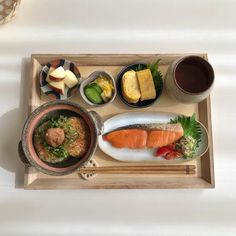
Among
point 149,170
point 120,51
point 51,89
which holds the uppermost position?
point 120,51

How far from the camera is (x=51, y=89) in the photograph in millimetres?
1095

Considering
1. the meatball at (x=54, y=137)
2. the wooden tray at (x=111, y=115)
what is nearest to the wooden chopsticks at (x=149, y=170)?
the wooden tray at (x=111, y=115)

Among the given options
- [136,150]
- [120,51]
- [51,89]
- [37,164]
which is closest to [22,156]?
[37,164]

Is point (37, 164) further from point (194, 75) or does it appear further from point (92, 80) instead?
point (194, 75)

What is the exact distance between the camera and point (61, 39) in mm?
1181

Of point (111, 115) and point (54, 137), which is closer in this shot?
point (54, 137)

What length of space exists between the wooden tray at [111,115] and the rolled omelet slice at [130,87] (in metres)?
0.04

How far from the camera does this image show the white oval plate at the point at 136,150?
1.08 metres

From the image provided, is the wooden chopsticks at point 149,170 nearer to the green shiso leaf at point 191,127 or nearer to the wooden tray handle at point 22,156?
the green shiso leaf at point 191,127

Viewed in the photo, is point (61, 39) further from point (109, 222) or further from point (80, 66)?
point (109, 222)

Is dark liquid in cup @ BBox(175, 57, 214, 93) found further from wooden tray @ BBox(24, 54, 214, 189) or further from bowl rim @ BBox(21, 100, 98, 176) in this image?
bowl rim @ BBox(21, 100, 98, 176)

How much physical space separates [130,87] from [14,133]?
1.22 ft

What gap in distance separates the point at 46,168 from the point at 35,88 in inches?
9.9

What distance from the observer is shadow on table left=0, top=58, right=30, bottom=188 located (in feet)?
3.62
